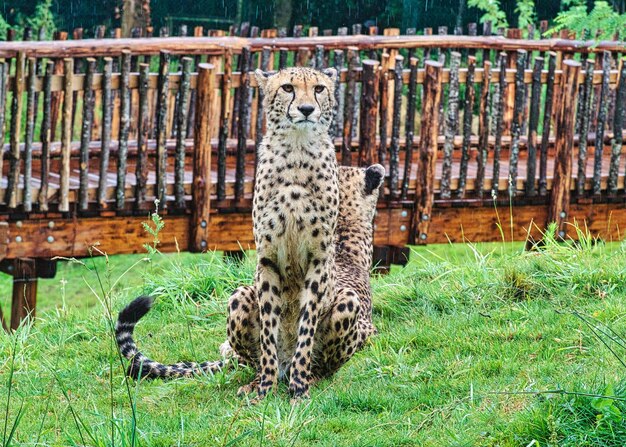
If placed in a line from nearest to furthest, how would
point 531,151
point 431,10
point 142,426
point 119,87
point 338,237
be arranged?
1. point 142,426
2. point 338,237
3. point 119,87
4. point 531,151
5. point 431,10

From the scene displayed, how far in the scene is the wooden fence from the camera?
962 cm

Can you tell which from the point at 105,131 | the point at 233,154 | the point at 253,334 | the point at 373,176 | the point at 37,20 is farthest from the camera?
the point at 37,20

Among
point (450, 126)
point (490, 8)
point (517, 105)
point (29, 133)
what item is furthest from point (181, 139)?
point (490, 8)

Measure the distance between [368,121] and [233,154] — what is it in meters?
2.10

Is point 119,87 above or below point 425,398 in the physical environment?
above

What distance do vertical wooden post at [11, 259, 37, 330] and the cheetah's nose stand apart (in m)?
4.62

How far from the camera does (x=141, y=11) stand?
18.3 metres

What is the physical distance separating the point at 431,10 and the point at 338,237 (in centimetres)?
1341

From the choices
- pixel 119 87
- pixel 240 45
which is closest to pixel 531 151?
pixel 240 45

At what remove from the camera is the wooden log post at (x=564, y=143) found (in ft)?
36.3

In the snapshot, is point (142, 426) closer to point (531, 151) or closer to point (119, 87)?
point (119, 87)

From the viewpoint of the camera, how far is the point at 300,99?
18.6ft

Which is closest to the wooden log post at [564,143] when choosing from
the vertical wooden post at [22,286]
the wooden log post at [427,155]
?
the wooden log post at [427,155]

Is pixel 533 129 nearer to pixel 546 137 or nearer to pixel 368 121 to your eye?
pixel 546 137
